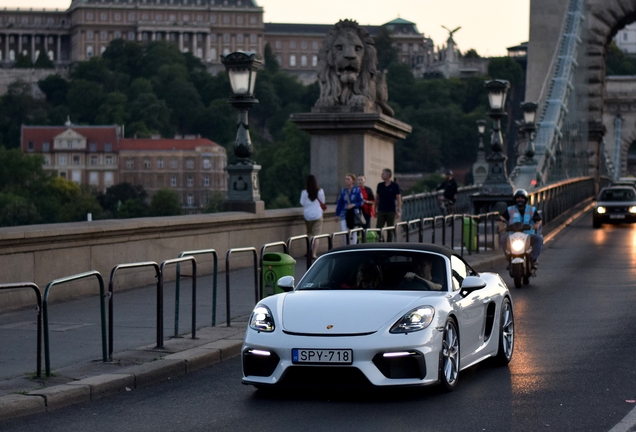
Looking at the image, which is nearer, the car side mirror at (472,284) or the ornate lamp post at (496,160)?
the car side mirror at (472,284)

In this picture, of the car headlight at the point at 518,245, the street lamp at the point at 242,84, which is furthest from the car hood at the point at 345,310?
the street lamp at the point at 242,84

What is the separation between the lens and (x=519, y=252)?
59.6 ft

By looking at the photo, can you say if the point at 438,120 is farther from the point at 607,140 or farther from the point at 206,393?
the point at 206,393

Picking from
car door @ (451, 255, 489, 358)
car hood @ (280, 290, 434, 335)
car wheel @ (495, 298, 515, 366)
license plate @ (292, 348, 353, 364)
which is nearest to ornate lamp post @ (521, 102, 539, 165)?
car wheel @ (495, 298, 515, 366)

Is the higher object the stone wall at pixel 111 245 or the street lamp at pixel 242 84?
the street lamp at pixel 242 84

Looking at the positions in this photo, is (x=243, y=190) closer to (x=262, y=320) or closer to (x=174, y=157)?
(x=262, y=320)

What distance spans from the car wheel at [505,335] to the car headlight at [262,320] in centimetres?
228

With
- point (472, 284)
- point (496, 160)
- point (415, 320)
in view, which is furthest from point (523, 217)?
point (496, 160)

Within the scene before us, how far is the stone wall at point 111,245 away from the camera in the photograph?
13508mm

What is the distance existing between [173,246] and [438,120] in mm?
183963

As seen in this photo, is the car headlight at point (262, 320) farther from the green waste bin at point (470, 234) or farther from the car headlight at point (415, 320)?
the green waste bin at point (470, 234)

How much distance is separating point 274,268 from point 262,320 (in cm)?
408

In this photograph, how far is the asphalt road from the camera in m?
A: 7.98

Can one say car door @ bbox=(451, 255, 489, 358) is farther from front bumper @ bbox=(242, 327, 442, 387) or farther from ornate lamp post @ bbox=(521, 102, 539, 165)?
ornate lamp post @ bbox=(521, 102, 539, 165)
